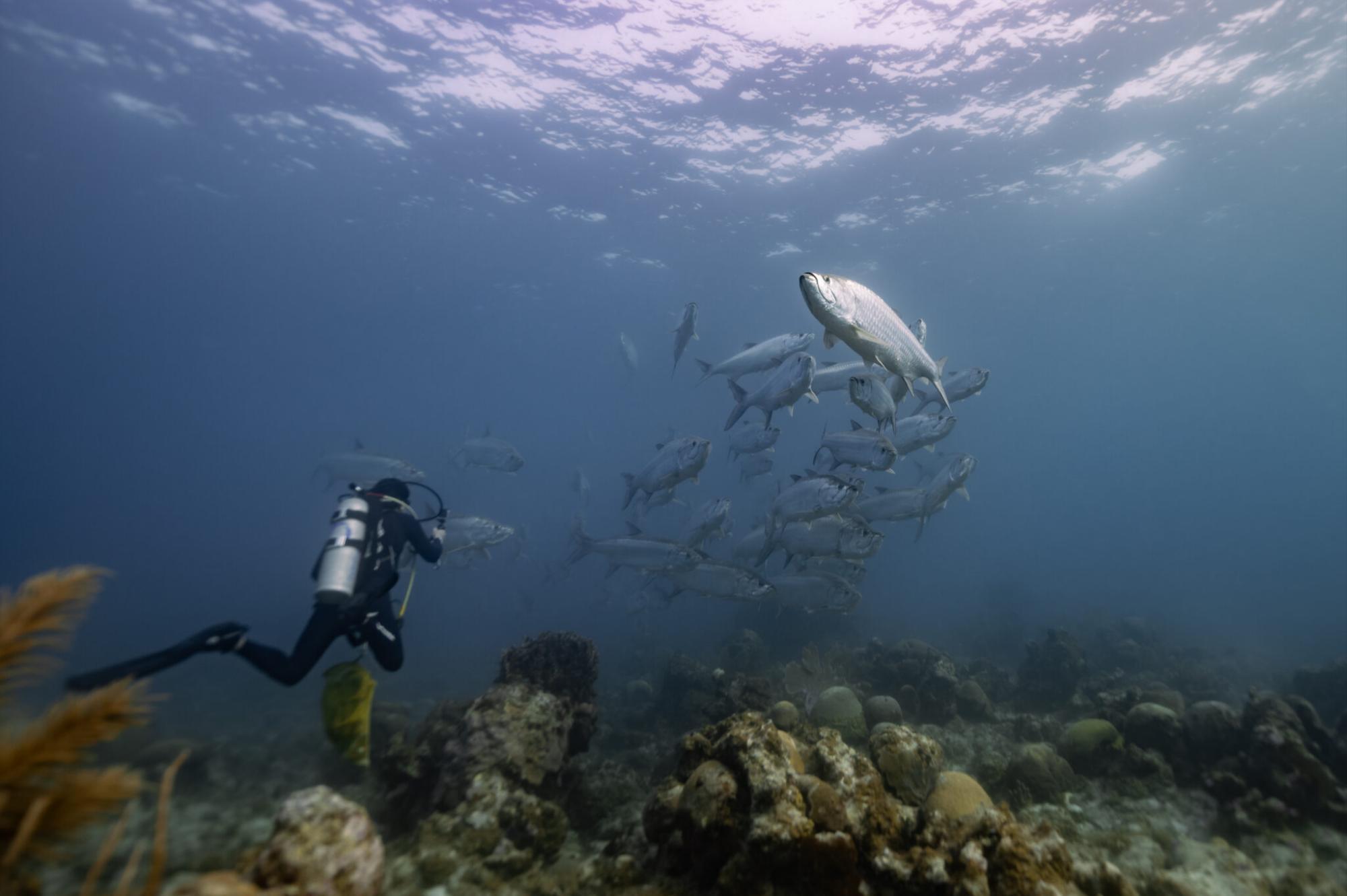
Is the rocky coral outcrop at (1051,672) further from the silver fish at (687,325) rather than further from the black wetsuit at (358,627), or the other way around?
the black wetsuit at (358,627)

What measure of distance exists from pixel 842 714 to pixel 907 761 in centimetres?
282

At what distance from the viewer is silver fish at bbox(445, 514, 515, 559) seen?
453 inches

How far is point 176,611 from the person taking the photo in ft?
115

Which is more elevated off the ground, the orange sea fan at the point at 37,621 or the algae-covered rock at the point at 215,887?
the orange sea fan at the point at 37,621

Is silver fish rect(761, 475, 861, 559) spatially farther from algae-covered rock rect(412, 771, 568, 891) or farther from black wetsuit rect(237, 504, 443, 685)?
algae-covered rock rect(412, 771, 568, 891)

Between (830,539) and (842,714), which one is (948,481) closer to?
(830,539)

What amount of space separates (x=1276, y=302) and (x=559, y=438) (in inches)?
4971

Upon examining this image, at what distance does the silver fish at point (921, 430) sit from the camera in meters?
9.30

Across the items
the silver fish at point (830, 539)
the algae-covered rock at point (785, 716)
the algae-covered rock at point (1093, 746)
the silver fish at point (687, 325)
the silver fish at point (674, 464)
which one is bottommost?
the algae-covered rock at point (785, 716)

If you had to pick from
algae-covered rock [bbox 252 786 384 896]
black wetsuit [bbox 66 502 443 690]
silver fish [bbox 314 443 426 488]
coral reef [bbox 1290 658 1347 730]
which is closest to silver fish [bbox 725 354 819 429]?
black wetsuit [bbox 66 502 443 690]

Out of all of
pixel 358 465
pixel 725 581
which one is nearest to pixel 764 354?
pixel 725 581

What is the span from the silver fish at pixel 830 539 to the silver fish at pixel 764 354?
3223 millimetres

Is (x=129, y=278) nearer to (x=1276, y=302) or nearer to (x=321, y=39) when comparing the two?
(x=321, y=39)

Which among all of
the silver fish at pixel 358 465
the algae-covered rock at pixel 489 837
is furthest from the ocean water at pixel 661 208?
the algae-covered rock at pixel 489 837
